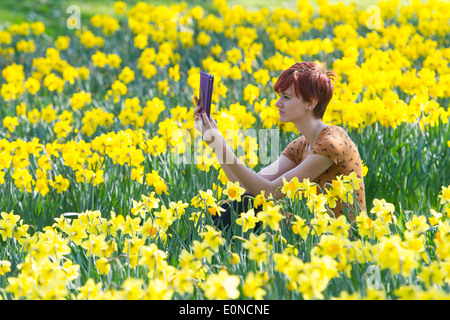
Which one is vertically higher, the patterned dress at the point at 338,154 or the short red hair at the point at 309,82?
the short red hair at the point at 309,82

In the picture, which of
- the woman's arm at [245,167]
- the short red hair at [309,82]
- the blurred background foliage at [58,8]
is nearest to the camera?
the woman's arm at [245,167]

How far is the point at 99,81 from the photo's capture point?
6863 millimetres

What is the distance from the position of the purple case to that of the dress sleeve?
56cm

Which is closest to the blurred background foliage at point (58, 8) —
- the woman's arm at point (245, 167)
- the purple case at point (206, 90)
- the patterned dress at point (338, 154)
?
the purple case at point (206, 90)

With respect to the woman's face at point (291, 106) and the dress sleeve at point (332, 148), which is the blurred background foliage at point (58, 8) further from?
the dress sleeve at point (332, 148)

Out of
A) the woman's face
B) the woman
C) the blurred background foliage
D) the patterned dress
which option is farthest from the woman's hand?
the blurred background foliage

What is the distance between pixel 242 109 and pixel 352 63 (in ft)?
4.27

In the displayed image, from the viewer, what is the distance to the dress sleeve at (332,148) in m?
2.79

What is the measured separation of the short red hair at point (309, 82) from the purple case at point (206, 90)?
1.23 feet

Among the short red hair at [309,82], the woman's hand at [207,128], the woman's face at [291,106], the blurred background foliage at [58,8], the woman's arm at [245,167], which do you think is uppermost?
the blurred background foliage at [58,8]

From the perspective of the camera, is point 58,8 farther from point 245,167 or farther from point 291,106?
point 245,167

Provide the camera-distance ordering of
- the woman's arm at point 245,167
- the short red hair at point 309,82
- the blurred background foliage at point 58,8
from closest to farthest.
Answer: the woman's arm at point 245,167 < the short red hair at point 309,82 < the blurred background foliage at point 58,8

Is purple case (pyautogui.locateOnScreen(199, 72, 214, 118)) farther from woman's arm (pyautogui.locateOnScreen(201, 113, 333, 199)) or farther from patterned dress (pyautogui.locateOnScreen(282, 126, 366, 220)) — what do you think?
patterned dress (pyautogui.locateOnScreen(282, 126, 366, 220))
